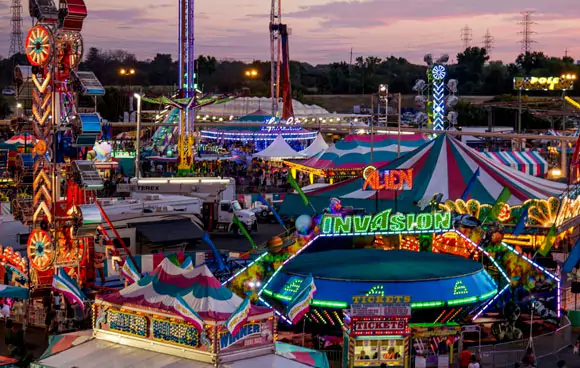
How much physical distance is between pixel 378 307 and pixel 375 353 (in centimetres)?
99

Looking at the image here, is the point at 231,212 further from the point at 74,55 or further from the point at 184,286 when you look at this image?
the point at 184,286

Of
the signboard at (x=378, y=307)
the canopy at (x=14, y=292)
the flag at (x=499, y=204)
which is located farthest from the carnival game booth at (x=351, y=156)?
the signboard at (x=378, y=307)

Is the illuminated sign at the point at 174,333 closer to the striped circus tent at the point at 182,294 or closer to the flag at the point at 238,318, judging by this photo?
the striped circus tent at the point at 182,294

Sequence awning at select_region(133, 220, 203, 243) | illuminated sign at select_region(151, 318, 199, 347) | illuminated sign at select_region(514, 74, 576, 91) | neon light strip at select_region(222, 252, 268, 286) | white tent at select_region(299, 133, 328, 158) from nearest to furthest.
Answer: illuminated sign at select_region(151, 318, 199, 347)
neon light strip at select_region(222, 252, 268, 286)
awning at select_region(133, 220, 203, 243)
white tent at select_region(299, 133, 328, 158)
illuminated sign at select_region(514, 74, 576, 91)

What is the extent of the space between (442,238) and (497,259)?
2.53 meters

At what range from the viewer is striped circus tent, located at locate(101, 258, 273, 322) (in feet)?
61.4

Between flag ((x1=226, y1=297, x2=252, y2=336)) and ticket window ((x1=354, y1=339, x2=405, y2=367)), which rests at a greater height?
flag ((x1=226, y1=297, x2=252, y2=336))

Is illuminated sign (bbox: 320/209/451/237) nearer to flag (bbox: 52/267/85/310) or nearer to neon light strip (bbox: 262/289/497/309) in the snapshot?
neon light strip (bbox: 262/289/497/309)

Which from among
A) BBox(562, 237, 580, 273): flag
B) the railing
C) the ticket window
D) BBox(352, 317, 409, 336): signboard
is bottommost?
the railing

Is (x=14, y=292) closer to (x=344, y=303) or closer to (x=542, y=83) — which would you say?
(x=344, y=303)

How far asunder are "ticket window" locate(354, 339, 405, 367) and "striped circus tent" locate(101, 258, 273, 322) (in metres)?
4.59

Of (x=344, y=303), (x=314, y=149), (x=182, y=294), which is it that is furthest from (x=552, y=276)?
(x=314, y=149)

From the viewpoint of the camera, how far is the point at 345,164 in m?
56.8

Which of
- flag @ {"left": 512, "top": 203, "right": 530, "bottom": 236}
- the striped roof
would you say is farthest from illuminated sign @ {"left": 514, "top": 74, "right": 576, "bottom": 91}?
flag @ {"left": 512, "top": 203, "right": 530, "bottom": 236}
